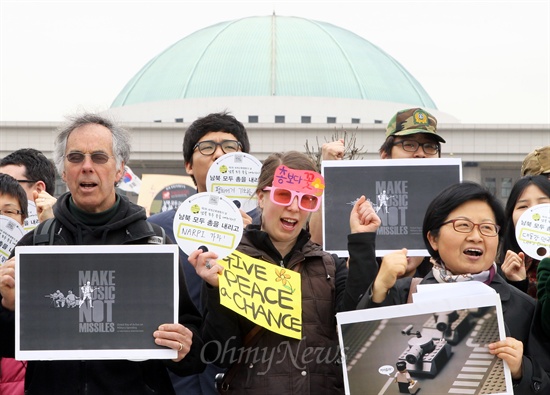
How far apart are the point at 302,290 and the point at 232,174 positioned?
47.8 inches

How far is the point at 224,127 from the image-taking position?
585 centimetres

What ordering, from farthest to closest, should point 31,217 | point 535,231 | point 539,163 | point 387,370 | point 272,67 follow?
point 272,67 < point 31,217 < point 539,163 < point 535,231 < point 387,370

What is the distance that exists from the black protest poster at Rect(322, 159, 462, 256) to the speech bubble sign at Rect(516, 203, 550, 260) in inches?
19.1

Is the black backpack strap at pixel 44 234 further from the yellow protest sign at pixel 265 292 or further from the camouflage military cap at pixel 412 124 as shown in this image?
the camouflage military cap at pixel 412 124

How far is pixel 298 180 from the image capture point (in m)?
4.66

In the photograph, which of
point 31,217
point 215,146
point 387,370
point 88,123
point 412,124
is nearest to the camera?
point 387,370

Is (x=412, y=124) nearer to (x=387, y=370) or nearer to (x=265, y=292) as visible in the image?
(x=265, y=292)

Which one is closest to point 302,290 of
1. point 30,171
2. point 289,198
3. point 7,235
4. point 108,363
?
point 289,198

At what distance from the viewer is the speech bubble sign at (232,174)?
5.63 meters

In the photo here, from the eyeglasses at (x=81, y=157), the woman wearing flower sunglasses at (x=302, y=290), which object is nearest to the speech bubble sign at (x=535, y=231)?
the woman wearing flower sunglasses at (x=302, y=290)

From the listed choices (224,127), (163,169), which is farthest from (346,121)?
(224,127)

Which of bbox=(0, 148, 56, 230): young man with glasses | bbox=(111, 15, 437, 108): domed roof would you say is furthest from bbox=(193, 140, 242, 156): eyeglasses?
bbox=(111, 15, 437, 108): domed roof

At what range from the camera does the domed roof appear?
57.0 meters

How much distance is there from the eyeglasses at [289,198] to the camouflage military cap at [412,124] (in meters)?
1.42
